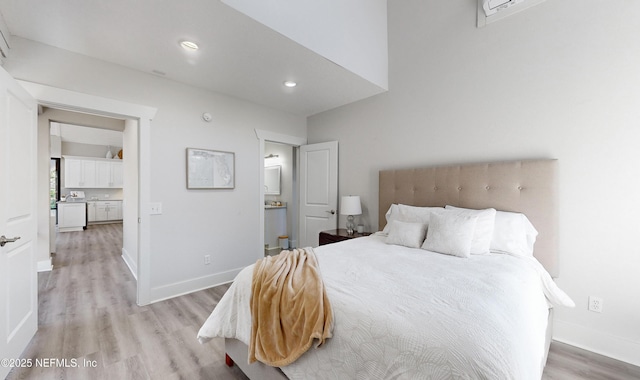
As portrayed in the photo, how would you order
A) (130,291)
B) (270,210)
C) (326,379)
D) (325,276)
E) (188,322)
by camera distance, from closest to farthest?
1. (326,379)
2. (325,276)
3. (188,322)
4. (130,291)
5. (270,210)

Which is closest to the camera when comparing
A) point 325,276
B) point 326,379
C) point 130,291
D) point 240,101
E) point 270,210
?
point 326,379

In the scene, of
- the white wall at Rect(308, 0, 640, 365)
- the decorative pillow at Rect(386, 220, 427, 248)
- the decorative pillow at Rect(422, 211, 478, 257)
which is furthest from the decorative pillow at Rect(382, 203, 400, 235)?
the white wall at Rect(308, 0, 640, 365)

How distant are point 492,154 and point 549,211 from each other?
2.27ft

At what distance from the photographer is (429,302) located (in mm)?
1186

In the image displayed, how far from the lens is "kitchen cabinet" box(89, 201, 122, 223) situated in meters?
7.98

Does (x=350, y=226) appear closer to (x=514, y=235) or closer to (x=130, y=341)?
(x=514, y=235)

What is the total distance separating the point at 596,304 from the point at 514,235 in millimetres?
790

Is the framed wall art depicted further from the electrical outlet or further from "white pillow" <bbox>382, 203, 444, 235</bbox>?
the electrical outlet

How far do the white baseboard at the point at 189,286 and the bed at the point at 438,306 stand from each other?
1593 millimetres

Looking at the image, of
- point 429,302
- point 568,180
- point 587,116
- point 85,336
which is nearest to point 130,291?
point 85,336

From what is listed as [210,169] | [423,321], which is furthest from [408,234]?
[210,169]

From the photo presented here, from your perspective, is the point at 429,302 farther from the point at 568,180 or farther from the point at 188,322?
the point at 188,322

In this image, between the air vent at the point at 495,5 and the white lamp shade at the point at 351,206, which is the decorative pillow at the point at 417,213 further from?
Result: the air vent at the point at 495,5

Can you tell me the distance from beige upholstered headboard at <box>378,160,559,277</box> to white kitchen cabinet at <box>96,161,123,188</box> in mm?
9086
